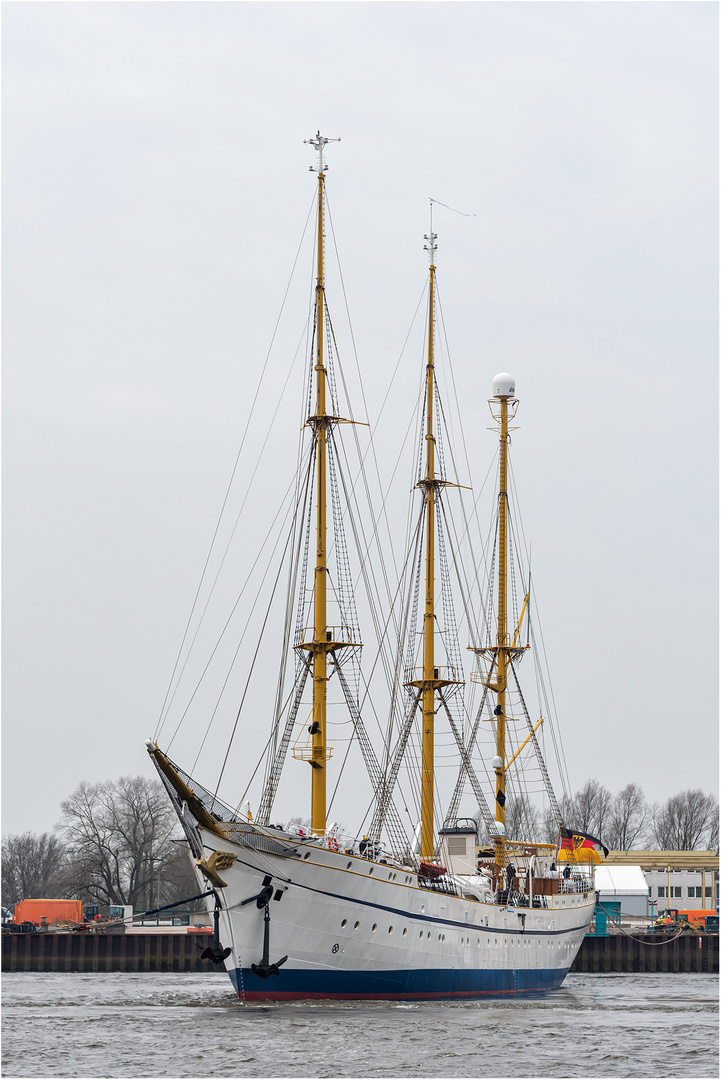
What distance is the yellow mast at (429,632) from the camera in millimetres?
60844

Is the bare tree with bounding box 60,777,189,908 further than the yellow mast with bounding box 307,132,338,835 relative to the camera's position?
Yes

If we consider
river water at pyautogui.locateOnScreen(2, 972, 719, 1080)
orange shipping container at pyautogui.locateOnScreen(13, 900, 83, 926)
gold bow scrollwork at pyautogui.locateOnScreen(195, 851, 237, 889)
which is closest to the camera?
river water at pyautogui.locateOnScreen(2, 972, 719, 1080)

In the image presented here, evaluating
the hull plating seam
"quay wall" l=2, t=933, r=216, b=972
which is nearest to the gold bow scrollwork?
the hull plating seam

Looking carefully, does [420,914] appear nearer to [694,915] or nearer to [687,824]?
[694,915]

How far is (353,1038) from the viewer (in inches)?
1372

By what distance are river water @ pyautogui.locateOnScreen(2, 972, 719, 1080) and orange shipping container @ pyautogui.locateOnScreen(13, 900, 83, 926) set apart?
4514 centimetres

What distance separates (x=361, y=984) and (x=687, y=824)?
110 metres

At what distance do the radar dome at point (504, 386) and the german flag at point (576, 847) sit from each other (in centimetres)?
2314

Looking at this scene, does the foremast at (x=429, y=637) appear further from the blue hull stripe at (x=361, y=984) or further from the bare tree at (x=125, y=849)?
the bare tree at (x=125, y=849)

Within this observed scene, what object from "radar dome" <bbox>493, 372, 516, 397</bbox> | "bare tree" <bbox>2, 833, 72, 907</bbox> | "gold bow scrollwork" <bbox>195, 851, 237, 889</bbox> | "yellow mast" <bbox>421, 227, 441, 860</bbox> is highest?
"radar dome" <bbox>493, 372, 516, 397</bbox>

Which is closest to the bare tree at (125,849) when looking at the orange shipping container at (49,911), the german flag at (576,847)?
the orange shipping container at (49,911)

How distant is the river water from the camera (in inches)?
1228

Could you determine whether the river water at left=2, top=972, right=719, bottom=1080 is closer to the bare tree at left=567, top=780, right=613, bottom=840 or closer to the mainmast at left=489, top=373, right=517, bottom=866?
the mainmast at left=489, top=373, right=517, bottom=866

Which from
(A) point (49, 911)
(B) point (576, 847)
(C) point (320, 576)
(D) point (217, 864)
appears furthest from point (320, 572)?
(A) point (49, 911)
